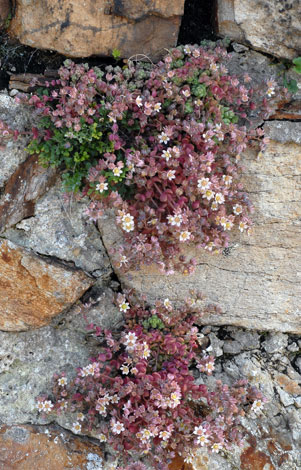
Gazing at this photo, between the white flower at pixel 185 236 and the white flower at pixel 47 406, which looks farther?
the white flower at pixel 47 406

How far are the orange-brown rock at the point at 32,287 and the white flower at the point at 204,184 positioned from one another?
119 cm

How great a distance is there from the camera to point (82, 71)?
3.20 m

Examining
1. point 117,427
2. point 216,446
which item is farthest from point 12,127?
point 216,446

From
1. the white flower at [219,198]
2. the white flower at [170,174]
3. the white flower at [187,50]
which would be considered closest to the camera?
the white flower at [170,174]

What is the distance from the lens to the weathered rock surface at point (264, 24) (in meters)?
3.38

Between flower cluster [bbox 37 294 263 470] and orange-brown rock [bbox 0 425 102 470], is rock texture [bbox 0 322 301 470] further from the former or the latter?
flower cluster [bbox 37 294 263 470]

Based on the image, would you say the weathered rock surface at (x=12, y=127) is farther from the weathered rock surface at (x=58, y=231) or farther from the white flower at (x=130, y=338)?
the white flower at (x=130, y=338)

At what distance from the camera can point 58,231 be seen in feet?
11.7

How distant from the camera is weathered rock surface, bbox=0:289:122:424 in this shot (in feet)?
12.0

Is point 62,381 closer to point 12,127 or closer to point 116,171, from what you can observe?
point 116,171

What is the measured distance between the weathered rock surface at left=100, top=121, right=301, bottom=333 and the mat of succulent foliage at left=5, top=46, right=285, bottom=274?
0.25m

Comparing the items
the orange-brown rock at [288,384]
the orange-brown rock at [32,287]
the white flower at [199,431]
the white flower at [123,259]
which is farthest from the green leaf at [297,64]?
the white flower at [199,431]

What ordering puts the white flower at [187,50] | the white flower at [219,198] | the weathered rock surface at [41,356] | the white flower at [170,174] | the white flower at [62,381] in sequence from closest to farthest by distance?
the white flower at [170,174]
the white flower at [219,198]
the white flower at [187,50]
the white flower at [62,381]
the weathered rock surface at [41,356]

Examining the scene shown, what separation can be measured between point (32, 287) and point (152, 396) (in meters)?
1.24
